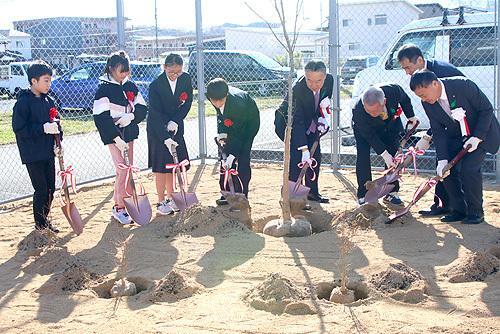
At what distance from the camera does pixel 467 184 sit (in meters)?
5.68

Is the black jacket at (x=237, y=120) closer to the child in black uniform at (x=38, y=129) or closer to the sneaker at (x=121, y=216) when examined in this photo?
the sneaker at (x=121, y=216)

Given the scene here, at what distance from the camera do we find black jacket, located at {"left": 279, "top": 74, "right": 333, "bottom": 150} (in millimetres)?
6574

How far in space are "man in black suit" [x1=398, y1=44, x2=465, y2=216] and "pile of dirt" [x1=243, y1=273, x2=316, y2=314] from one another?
7.93 ft

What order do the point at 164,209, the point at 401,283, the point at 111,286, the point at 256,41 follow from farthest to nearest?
the point at 256,41
the point at 164,209
the point at 111,286
the point at 401,283

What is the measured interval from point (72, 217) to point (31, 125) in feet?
2.93

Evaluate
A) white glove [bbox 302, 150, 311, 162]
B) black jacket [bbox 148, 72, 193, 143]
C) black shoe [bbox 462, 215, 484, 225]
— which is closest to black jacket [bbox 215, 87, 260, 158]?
black jacket [bbox 148, 72, 193, 143]

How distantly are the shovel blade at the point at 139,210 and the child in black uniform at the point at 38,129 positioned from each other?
0.72 m

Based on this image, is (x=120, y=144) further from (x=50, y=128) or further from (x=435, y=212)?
(x=435, y=212)

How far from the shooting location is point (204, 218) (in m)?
5.85

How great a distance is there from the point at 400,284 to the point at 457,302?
0.37m

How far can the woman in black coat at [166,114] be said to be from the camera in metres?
6.37

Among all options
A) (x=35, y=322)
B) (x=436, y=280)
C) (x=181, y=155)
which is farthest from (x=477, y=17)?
(x=35, y=322)

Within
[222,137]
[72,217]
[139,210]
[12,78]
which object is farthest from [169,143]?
[12,78]

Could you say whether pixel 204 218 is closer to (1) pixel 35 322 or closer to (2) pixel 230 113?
(2) pixel 230 113
